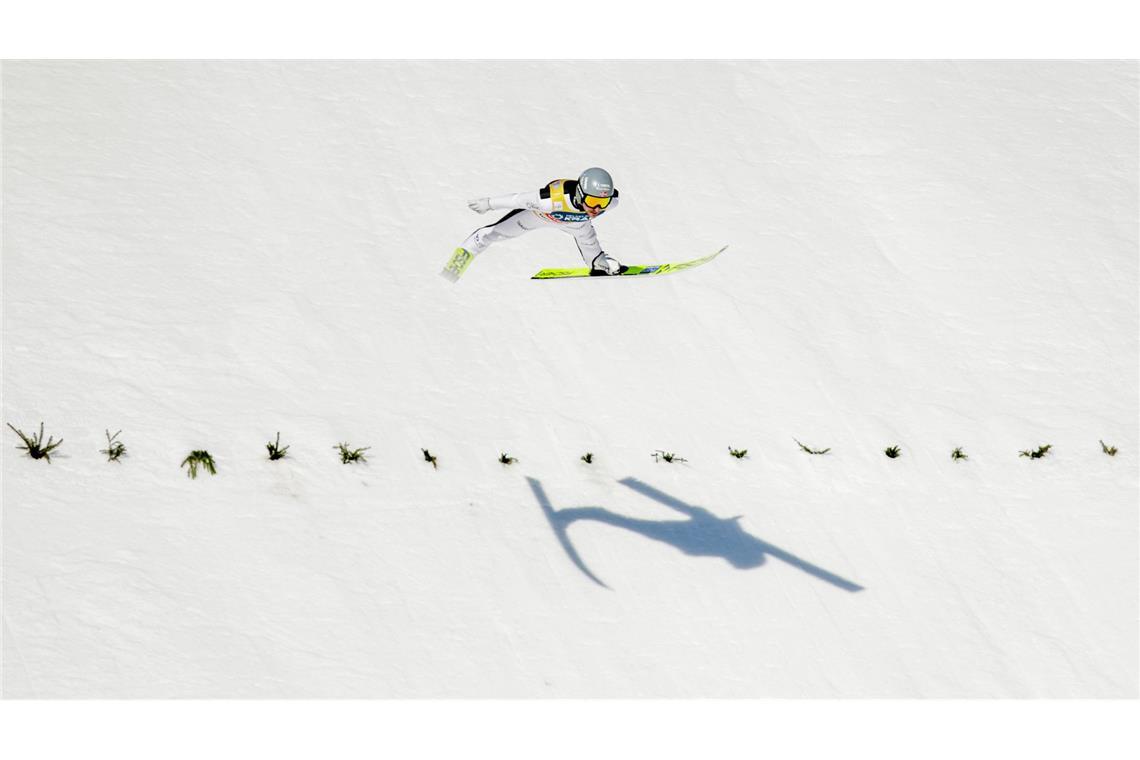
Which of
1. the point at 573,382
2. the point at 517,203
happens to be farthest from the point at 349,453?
the point at 517,203

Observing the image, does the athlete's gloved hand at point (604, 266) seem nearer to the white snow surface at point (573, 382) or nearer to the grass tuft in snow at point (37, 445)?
the white snow surface at point (573, 382)

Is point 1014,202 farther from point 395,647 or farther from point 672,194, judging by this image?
point 395,647

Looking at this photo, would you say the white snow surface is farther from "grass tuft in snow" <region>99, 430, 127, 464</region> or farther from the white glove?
the white glove

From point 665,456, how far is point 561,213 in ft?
12.0

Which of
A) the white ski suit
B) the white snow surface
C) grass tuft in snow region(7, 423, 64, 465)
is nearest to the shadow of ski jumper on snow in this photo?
the white snow surface

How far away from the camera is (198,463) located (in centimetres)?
1548

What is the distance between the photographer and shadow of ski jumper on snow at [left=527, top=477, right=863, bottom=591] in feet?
51.3

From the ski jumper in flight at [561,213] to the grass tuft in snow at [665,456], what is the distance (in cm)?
269

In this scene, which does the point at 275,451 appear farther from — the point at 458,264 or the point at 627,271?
the point at 627,271

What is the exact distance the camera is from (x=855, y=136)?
22.0 m

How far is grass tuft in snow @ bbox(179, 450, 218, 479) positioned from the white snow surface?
14 cm

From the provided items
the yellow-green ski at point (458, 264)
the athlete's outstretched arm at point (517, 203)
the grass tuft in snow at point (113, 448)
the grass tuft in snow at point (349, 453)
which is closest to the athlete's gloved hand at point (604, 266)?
the athlete's outstretched arm at point (517, 203)

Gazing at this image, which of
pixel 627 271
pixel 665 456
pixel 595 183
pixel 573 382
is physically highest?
pixel 595 183

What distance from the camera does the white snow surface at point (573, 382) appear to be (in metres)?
14.4
